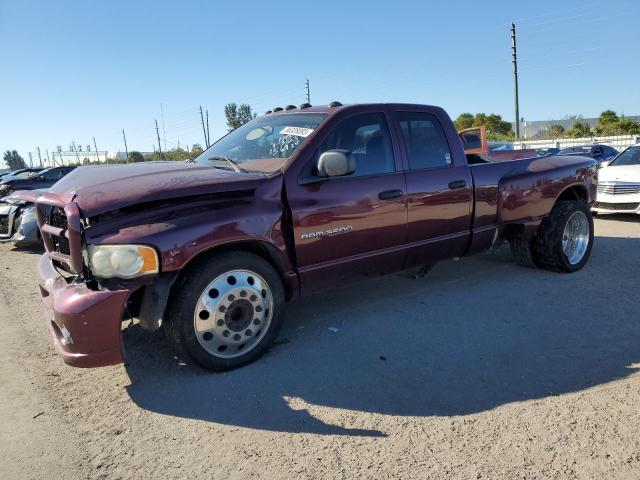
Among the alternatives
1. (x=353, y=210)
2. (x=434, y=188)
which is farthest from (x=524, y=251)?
(x=353, y=210)

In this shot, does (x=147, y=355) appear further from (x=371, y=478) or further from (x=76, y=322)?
(x=371, y=478)

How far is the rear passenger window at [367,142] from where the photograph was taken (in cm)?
417

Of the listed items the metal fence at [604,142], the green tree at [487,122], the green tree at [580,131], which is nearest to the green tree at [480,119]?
the green tree at [487,122]

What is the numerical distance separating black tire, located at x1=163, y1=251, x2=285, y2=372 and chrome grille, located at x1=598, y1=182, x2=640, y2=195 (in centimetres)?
859

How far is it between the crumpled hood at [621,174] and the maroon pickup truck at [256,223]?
221 inches

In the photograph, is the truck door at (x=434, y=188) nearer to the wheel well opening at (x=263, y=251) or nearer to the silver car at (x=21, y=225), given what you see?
the wheel well opening at (x=263, y=251)

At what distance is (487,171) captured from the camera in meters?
5.05

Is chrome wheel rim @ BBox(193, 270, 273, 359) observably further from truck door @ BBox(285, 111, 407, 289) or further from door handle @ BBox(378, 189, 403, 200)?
door handle @ BBox(378, 189, 403, 200)

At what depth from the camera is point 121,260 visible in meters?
3.07

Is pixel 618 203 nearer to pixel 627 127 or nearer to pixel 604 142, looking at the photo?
pixel 604 142

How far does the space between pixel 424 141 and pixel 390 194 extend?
822 millimetres

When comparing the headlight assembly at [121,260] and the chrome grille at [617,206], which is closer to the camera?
the headlight assembly at [121,260]

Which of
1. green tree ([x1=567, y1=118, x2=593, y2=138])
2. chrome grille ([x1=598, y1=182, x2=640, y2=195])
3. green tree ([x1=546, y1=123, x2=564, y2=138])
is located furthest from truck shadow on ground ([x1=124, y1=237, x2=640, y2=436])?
green tree ([x1=546, y1=123, x2=564, y2=138])

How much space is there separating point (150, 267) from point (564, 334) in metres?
3.24
